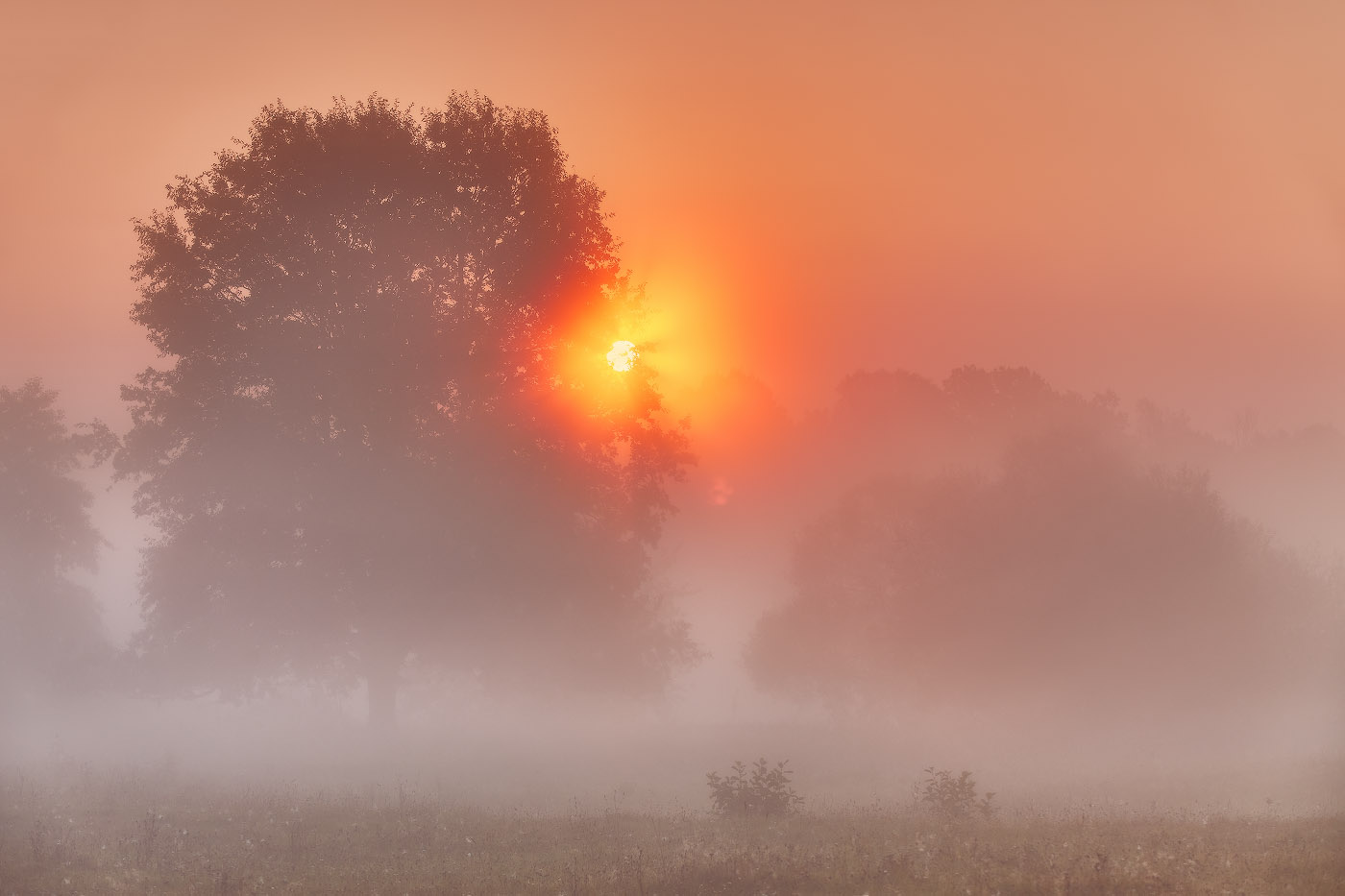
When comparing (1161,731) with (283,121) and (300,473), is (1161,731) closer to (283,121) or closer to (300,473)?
(300,473)

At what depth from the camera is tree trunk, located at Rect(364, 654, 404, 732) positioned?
32656 mm

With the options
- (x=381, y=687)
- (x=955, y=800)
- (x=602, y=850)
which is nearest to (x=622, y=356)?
(x=381, y=687)

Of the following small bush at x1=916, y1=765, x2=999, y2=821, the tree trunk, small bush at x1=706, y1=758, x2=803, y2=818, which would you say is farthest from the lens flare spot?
small bush at x1=916, y1=765, x2=999, y2=821

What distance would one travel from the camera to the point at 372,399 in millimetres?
29594

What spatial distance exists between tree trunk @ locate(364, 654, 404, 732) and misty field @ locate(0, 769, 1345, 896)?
7.73 m

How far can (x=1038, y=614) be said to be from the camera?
1812 inches

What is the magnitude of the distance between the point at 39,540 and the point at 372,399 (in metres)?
29.3

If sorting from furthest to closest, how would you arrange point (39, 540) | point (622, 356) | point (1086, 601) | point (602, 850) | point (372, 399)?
point (39, 540) < point (1086, 601) < point (622, 356) < point (372, 399) < point (602, 850)

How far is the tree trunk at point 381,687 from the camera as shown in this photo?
32.7m

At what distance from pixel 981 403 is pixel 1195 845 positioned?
66.2m

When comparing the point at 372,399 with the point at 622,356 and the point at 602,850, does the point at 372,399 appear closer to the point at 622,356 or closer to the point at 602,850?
the point at 622,356

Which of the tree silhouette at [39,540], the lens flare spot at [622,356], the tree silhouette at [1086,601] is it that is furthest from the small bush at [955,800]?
the tree silhouette at [39,540]

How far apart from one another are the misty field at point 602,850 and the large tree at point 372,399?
21.6ft

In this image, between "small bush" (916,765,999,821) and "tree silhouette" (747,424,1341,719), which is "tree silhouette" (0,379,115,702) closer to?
"tree silhouette" (747,424,1341,719)
